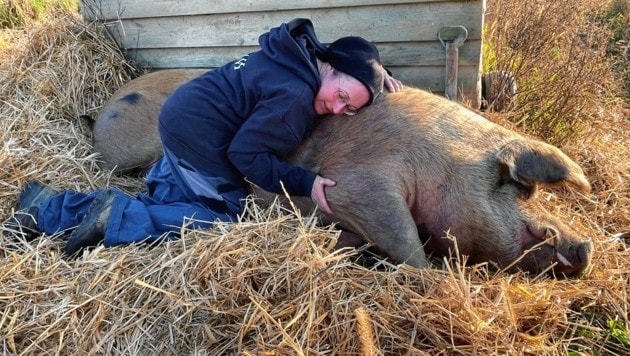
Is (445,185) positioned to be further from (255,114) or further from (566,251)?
(255,114)

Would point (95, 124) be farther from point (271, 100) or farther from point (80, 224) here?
point (271, 100)

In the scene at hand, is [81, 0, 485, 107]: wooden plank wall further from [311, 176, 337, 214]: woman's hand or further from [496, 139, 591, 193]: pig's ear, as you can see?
[311, 176, 337, 214]: woman's hand

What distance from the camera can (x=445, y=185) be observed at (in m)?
2.73

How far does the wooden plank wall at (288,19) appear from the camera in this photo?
149 inches

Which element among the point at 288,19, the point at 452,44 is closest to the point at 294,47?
the point at 452,44

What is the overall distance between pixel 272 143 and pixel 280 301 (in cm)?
81

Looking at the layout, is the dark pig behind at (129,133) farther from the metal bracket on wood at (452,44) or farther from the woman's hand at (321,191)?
the metal bracket on wood at (452,44)

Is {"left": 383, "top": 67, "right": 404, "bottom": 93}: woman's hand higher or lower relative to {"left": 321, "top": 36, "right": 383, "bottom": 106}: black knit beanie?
lower

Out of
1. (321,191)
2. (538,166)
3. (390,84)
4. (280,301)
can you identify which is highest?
(390,84)

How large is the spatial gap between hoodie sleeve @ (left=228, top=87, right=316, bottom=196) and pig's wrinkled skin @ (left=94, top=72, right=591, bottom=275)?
198 mm

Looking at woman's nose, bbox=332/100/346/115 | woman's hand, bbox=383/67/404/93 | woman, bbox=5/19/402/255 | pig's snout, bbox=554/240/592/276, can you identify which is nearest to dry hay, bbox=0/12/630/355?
pig's snout, bbox=554/240/592/276

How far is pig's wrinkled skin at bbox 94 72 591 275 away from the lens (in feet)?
8.59

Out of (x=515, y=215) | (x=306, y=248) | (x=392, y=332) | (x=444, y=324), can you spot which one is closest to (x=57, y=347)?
(x=306, y=248)

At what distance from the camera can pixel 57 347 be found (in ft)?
7.51
